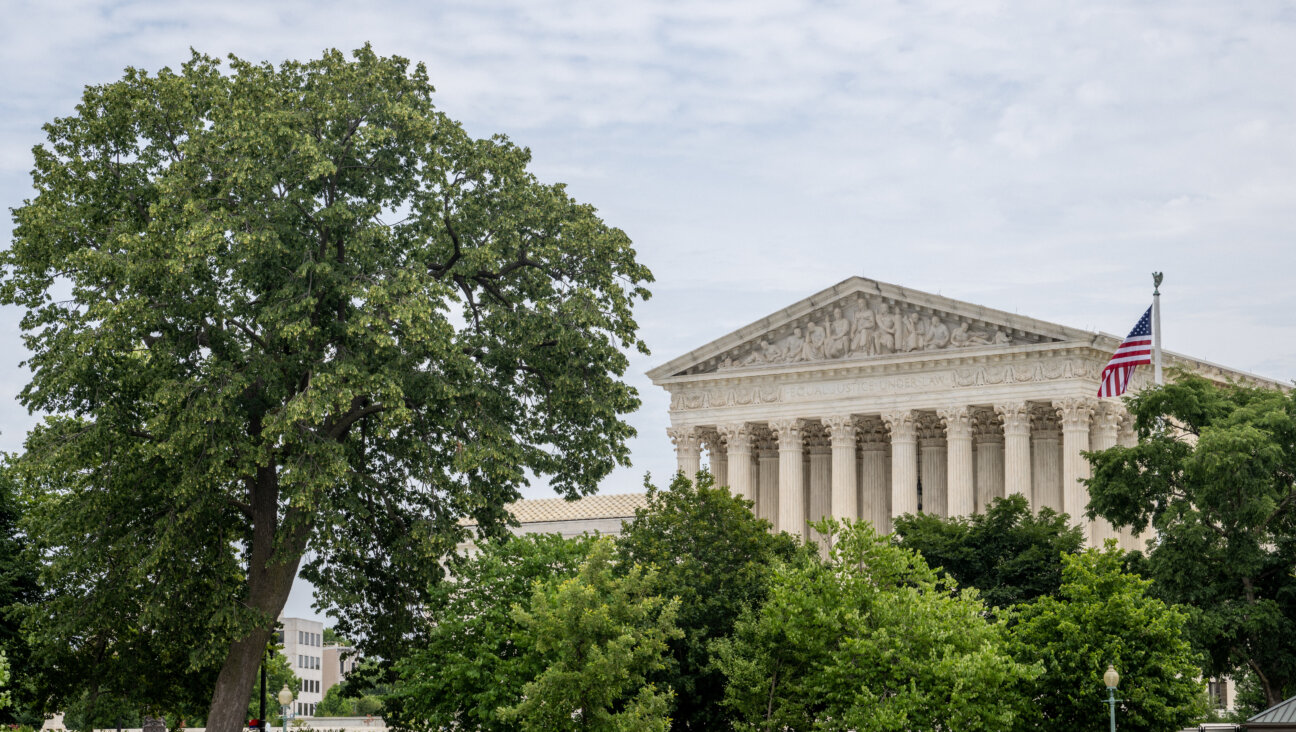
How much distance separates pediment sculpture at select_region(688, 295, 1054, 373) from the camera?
72438mm

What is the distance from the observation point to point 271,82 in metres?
41.1

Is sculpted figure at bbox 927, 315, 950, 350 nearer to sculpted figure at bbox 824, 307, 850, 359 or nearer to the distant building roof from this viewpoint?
sculpted figure at bbox 824, 307, 850, 359

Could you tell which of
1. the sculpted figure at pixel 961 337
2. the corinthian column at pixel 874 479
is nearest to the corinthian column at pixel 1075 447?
the sculpted figure at pixel 961 337

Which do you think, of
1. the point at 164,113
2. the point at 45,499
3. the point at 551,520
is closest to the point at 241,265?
the point at 164,113

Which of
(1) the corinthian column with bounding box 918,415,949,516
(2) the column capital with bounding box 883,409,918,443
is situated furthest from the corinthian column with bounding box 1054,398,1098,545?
(1) the corinthian column with bounding box 918,415,949,516

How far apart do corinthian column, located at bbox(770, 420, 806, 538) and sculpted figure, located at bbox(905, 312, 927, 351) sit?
22.4 feet

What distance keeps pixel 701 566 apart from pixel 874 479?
3566 cm

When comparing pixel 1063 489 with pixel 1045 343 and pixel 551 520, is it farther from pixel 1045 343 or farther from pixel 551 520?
pixel 551 520

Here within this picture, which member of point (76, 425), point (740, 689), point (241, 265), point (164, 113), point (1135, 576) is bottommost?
point (740, 689)

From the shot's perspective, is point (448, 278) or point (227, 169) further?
point (448, 278)

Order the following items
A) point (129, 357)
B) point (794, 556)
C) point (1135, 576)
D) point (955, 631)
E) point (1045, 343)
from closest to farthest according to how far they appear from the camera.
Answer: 1. point (129, 357)
2. point (955, 631)
3. point (1135, 576)
4. point (794, 556)
5. point (1045, 343)

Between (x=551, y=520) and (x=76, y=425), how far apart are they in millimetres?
57517

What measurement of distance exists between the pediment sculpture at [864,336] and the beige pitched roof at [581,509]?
60.0 ft

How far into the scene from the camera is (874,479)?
80188mm
